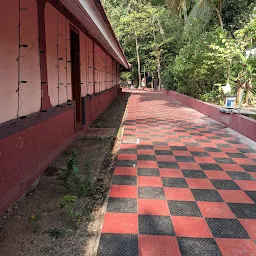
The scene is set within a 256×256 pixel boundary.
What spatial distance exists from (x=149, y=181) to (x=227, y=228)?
4.72 ft

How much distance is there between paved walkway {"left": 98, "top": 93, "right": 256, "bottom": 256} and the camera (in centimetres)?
257

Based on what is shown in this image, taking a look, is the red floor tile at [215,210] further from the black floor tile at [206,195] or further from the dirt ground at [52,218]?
the dirt ground at [52,218]

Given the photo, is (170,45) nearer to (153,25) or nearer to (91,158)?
(153,25)

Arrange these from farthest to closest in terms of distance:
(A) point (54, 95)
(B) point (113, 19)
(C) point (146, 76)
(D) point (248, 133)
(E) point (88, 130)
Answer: (C) point (146, 76)
(B) point (113, 19)
(E) point (88, 130)
(D) point (248, 133)
(A) point (54, 95)

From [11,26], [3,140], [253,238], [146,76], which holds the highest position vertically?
[146,76]

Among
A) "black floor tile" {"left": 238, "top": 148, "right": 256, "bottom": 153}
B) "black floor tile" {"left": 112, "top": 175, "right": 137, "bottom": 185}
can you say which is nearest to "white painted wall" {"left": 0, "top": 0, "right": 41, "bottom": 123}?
"black floor tile" {"left": 112, "top": 175, "right": 137, "bottom": 185}

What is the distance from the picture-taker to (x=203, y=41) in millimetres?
12789

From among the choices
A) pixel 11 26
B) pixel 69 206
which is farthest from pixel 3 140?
pixel 11 26

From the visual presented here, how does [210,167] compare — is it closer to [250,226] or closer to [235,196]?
[235,196]

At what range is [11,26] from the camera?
3.19m

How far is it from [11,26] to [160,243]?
2.97 metres

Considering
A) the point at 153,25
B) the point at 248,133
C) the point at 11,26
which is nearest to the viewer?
the point at 11,26

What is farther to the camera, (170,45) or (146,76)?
(146,76)

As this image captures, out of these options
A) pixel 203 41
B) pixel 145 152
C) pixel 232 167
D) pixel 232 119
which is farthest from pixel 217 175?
pixel 203 41
